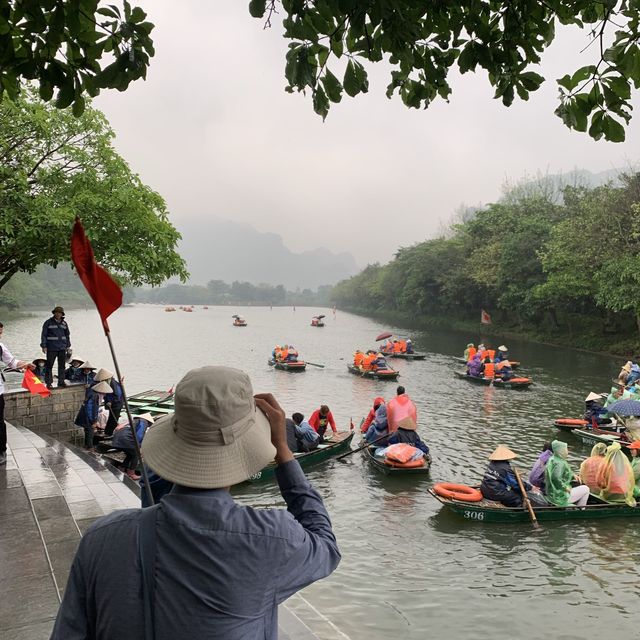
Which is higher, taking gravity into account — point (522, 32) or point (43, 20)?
point (522, 32)

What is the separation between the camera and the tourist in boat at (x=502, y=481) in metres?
10.6

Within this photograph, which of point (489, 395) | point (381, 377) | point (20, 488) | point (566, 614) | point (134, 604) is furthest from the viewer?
point (381, 377)

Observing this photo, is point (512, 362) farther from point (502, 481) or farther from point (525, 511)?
point (525, 511)

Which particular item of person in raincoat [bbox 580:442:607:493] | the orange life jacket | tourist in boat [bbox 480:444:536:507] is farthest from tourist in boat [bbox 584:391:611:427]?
tourist in boat [bbox 480:444:536:507]

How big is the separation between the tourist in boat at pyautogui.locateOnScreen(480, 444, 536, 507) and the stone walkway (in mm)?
4737

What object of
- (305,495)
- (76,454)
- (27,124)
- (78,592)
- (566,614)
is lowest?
(566,614)

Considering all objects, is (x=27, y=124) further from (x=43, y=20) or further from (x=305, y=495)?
(x=305, y=495)

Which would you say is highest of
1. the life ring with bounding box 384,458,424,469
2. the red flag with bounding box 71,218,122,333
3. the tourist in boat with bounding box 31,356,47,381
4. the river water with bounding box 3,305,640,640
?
the red flag with bounding box 71,218,122,333

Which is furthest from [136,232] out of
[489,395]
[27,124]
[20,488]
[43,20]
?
[489,395]

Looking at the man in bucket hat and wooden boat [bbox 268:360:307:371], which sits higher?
the man in bucket hat

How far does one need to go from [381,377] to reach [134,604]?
91.0ft

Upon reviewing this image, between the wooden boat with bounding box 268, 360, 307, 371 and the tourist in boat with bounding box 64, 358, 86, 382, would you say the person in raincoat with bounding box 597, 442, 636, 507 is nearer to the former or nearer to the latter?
the tourist in boat with bounding box 64, 358, 86, 382

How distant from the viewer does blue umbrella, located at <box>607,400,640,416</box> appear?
14703 mm

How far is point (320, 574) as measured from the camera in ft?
6.60
